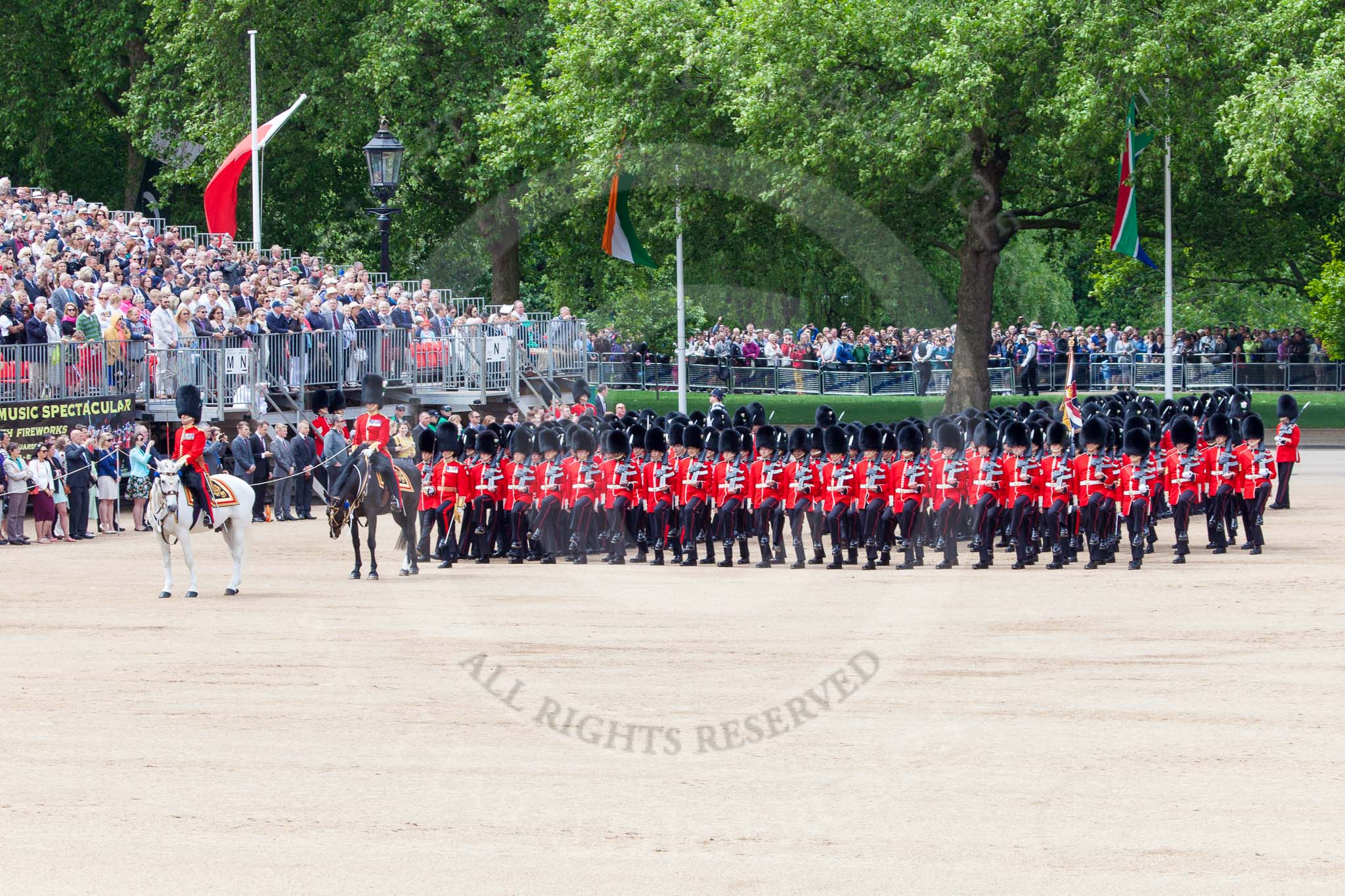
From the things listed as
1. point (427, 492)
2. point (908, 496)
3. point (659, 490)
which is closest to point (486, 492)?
point (427, 492)

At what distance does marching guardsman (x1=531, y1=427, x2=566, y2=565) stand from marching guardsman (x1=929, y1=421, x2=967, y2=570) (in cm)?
380

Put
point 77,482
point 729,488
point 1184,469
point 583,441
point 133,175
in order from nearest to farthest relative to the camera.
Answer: point 729,488
point 1184,469
point 583,441
point 77,482
point 133,175

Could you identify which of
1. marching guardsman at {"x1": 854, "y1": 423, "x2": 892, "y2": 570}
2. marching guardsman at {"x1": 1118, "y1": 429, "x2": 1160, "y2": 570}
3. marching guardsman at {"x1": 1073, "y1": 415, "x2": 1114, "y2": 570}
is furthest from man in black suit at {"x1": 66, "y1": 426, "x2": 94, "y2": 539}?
marching guardsman at {"x1": 1118, "y1": 429, "x2": 1160, "y2": 570}

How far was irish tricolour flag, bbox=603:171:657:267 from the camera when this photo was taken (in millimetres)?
32750

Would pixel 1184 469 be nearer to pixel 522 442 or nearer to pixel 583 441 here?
pixel 583 441

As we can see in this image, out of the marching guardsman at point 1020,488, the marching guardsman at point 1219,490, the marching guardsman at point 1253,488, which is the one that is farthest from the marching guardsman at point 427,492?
the marching guardsman at point 1253,488

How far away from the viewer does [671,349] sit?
46.1 metres

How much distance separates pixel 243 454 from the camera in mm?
23625

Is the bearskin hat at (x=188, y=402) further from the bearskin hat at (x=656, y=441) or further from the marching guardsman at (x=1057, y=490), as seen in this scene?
the marching guardsman at (x=1057, y=490)

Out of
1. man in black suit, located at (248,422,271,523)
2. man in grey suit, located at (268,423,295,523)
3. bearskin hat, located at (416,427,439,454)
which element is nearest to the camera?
bearskin hat, located at (416,427,439,454)

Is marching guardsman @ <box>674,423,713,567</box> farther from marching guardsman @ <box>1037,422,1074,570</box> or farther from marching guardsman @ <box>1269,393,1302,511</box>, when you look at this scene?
marching guardsman @ <box>1269,393,1302,511</box>

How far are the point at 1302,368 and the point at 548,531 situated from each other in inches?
862

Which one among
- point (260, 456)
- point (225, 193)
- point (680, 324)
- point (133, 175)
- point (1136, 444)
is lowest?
point (260, 456)

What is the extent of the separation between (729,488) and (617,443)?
129 cm
